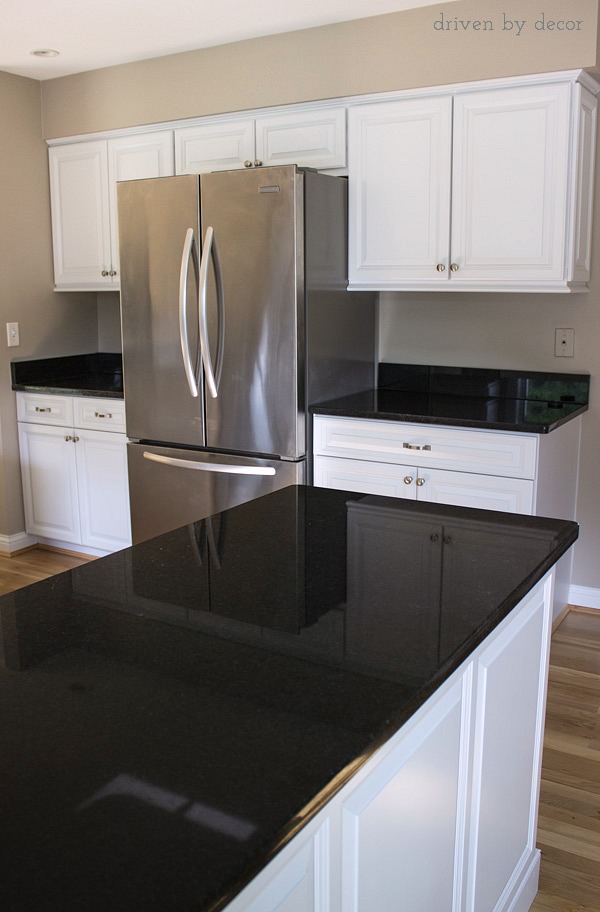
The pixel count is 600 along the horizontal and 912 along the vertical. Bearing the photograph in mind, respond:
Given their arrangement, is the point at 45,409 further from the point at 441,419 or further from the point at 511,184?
the point at 511,184

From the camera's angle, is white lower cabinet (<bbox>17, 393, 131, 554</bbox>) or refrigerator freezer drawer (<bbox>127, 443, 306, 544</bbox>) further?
white lower cabinet (<bbox>17, 393, 131, 554</bbox>)

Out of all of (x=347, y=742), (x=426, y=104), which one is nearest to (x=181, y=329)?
(x=426, y=104)

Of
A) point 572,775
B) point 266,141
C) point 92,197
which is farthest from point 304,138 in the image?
Result: point 572,775

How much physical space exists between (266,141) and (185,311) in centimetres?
82

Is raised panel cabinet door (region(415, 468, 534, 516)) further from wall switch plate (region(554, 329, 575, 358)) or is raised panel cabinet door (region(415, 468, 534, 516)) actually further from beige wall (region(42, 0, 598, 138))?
beige wall (region(42, 0, 598, 138))

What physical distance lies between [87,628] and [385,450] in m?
2.13

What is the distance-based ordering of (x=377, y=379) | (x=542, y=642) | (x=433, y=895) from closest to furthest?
(x=433, y=895), (x=542, y=642), (x=377, y=379)

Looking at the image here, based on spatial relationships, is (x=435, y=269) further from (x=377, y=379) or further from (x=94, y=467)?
(x=94, y=467)

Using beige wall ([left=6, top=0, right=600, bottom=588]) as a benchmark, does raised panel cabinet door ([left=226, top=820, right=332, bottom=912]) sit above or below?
below

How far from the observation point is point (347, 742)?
918 mm

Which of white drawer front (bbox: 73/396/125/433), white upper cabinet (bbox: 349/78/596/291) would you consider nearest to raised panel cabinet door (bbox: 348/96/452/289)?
white upper cabinet (bbox: 349/78/596/291)

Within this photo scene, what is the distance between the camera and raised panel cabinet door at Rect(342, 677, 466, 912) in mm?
1056

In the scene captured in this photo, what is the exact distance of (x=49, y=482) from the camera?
428 centimetres

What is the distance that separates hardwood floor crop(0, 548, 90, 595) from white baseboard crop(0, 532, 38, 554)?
0.10ft
